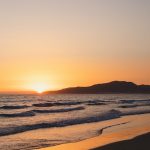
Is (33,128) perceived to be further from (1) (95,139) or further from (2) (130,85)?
(2) (130,85)

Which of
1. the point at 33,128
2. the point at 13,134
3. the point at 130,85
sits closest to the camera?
the point at 13,134

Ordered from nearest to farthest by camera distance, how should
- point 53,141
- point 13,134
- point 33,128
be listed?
point 53,141
point 13,134
point 33,128

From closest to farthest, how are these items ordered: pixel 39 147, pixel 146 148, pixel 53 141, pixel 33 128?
pixel 146 148
pixel 39 147
pixel 53 141
pixel 33 128

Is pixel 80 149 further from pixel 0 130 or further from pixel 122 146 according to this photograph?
pixel 0 130

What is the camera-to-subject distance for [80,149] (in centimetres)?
1398

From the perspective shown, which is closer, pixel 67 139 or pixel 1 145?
pixel 1 145

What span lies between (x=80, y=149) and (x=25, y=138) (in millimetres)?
3946

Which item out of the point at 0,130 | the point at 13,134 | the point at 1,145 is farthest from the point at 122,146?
the point at 0,130

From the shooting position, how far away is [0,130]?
1967 cm

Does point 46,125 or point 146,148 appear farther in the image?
point 46,125

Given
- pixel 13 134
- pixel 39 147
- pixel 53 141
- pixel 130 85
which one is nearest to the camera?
pixel 39 147

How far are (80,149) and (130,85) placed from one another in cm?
18818

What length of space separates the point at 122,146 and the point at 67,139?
3.43 meters

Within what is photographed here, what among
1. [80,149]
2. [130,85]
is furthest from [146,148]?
[130,85]
